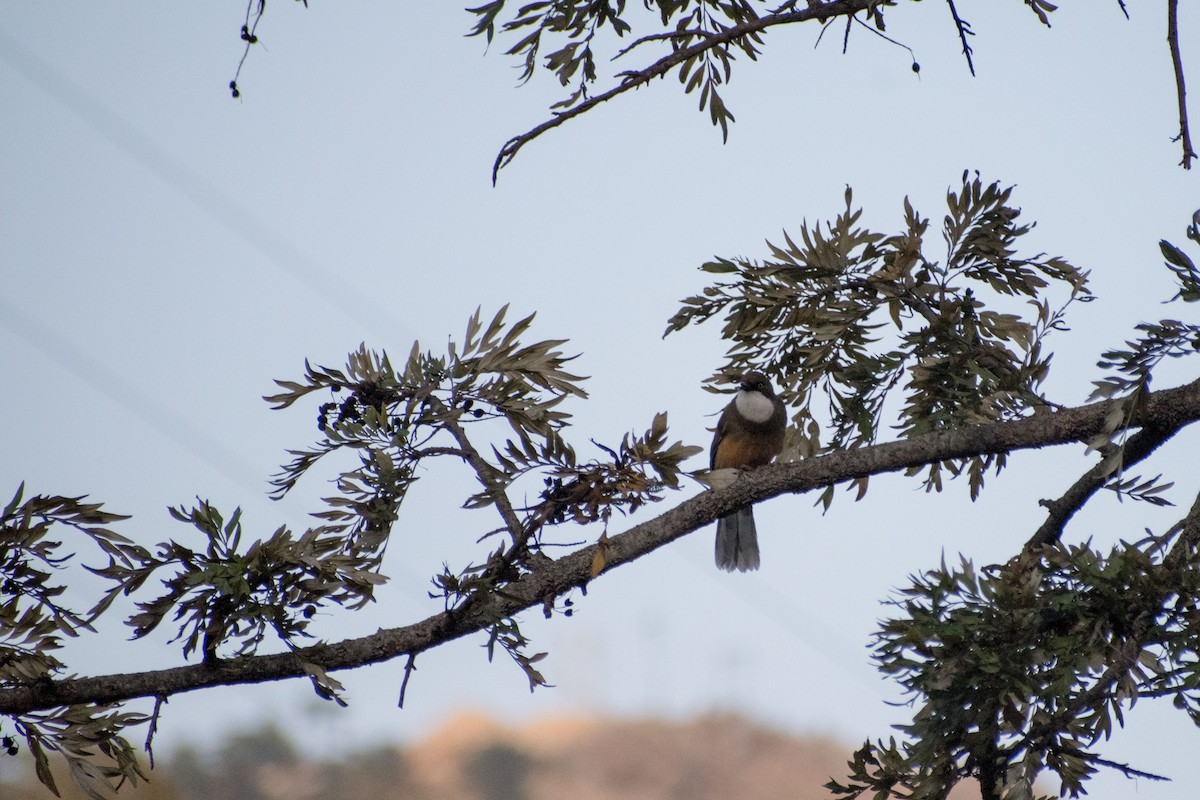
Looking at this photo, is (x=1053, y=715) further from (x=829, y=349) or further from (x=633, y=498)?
(x=829, y=349)

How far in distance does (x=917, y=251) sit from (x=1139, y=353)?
2.64ft

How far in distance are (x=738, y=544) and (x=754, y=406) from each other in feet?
3.89

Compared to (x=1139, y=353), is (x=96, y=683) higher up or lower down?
lower down

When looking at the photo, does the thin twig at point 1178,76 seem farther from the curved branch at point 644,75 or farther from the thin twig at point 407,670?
the thin twig at point 407,670

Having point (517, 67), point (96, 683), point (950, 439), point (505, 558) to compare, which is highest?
point (517, 67)

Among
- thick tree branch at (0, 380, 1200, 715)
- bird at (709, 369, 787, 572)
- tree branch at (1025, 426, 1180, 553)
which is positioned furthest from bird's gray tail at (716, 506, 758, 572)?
Result: thick tree branch at (0, 380, 1200, 715)

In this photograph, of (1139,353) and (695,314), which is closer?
(1139,353)

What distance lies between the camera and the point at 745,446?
6.12m

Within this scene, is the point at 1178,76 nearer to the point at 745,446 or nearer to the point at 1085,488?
the point at 1085,488

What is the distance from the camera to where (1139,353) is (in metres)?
2.93

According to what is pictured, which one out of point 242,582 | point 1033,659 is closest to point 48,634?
point 242,582

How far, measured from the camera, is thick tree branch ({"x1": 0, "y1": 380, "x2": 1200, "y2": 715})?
2.84 meters

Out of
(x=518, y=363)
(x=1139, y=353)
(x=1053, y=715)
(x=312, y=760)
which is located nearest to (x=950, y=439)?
(x=1139, y=353)

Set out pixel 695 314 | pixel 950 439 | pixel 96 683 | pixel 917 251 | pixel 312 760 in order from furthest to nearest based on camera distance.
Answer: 1. pixel 312 760
2. pixel 695 314
3. pixel 917 251
4. pixel 950 439
5. pixel 96 683
